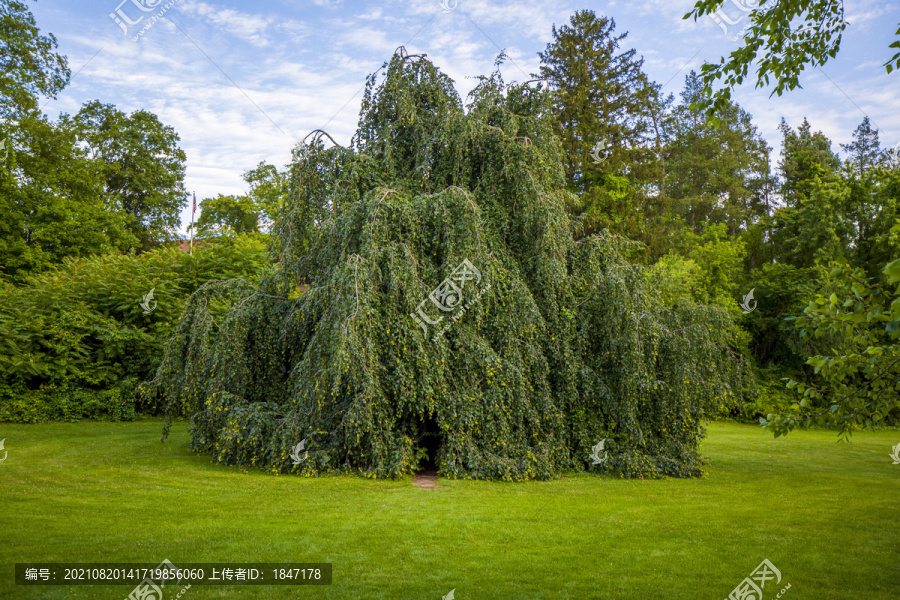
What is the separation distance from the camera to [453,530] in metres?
5.48

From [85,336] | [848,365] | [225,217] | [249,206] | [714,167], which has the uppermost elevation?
[714,167]

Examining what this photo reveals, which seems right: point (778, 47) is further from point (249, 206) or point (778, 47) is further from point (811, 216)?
point (249, 206)

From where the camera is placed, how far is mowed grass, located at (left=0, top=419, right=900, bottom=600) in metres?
4.29

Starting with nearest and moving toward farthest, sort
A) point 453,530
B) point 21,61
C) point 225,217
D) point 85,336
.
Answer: point 453,530
point 85,336
point 21,61
point 225,217

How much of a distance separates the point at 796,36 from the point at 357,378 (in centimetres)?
595

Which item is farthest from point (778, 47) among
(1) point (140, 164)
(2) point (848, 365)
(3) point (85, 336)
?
(1) point (140, 164)

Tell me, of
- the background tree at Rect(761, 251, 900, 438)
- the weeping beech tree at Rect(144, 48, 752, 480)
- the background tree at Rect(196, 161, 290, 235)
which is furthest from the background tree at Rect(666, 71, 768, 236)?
the background tree at Rect(761, 251, 900, 438)

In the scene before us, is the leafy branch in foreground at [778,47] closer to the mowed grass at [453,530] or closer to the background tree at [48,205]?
the mowed grass at [453,530]

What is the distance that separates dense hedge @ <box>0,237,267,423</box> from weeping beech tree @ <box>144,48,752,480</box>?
480 cm

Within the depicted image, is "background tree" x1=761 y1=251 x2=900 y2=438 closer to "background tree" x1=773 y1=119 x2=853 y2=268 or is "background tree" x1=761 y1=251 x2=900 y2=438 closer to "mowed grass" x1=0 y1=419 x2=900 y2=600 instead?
"mowed grass" x1=0 y1=419 x2=900 y2=600

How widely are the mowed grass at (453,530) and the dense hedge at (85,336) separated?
3737mm

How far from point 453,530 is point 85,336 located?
11.3m

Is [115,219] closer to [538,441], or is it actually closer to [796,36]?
[538,441]

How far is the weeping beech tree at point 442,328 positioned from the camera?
781 cm
